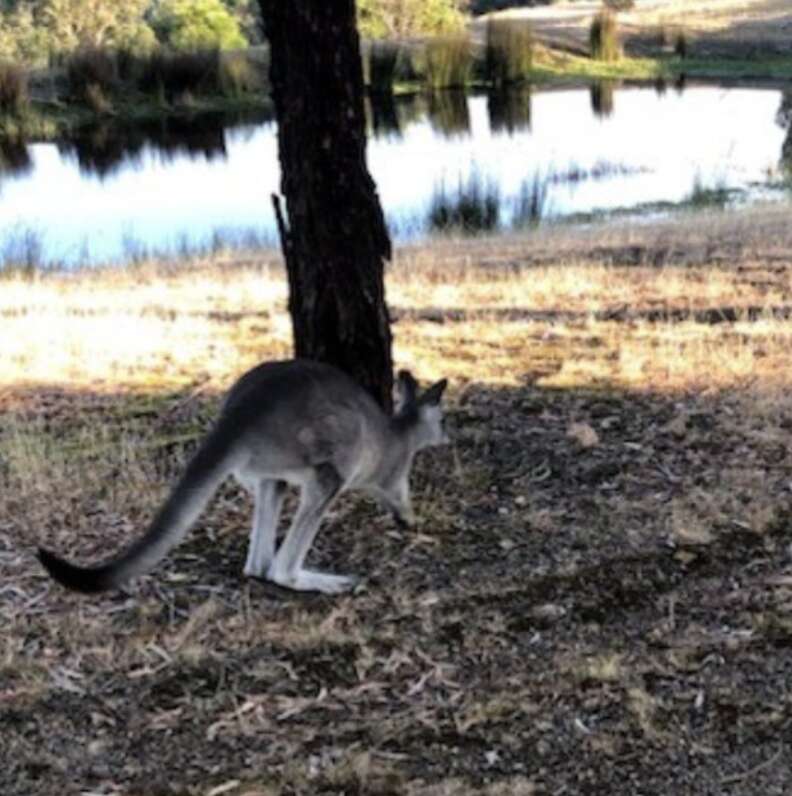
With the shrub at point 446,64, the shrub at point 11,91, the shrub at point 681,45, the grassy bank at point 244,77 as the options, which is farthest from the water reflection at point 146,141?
the shrub at point 681,45

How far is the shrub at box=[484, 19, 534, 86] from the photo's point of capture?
31.4 metres

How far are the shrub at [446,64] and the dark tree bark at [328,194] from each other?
86.7ft

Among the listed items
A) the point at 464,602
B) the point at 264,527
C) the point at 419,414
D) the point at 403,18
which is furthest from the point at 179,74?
the point at 464,602

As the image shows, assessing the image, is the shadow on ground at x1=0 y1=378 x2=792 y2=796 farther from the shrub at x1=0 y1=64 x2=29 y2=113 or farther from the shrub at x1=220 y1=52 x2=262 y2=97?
the shrub at x1=220 y1=52 x2=262 y2=97

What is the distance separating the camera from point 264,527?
411 centimetres

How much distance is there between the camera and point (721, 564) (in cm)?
417

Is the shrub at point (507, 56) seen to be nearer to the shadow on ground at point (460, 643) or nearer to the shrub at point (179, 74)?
the shrub at point (179, 74)

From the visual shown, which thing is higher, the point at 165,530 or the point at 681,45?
the point at 681,45

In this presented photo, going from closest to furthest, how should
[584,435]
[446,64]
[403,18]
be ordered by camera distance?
[584,435]
[446,64]
[403,18]

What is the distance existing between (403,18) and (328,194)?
127ft

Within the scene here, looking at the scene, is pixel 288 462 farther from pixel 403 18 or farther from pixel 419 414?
pixel 403 18

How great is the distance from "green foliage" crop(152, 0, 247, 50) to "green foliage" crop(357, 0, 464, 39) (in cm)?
416

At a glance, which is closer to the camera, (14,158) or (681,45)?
(14,158)

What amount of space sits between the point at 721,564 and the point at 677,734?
98cm
